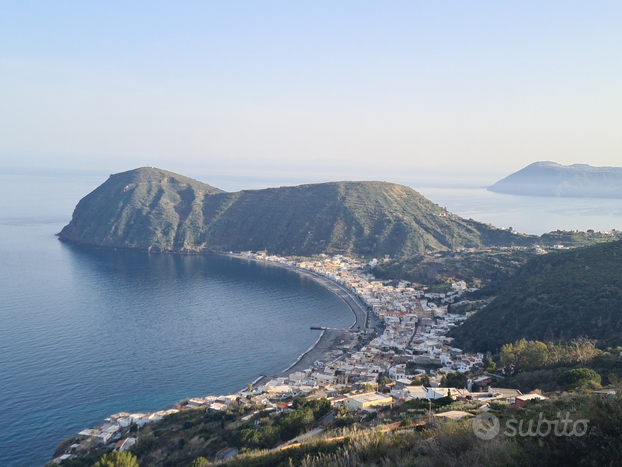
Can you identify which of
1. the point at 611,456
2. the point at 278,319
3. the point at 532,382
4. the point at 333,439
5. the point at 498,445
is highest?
the point at 611,456

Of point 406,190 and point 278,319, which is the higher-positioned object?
point 406,190

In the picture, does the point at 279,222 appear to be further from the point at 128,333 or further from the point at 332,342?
the point at 332,342

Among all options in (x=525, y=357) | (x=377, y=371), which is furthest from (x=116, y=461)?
(x=377, y=371)

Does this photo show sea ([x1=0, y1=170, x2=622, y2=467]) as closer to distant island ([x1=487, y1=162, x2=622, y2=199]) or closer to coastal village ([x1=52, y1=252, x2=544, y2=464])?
coastal village ([x1=52, y1=252, x2=544, y2=464])

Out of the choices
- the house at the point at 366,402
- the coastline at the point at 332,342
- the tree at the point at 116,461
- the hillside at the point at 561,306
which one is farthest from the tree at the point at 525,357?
the tree at the point at 116,461

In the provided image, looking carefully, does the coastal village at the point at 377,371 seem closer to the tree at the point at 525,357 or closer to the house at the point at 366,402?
Result: the house at the point at 366,402

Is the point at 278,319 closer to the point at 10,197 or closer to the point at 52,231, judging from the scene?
the point at 52,231

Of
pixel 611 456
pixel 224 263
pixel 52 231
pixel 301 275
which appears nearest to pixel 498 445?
pixel 611 456
